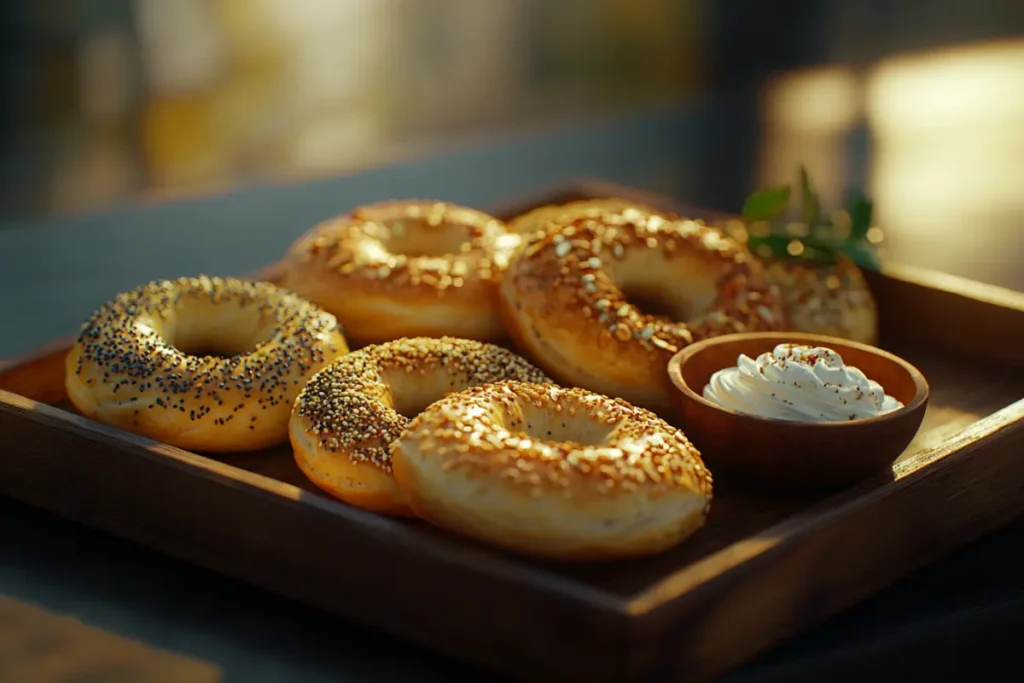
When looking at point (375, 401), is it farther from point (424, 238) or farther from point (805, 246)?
point (805, 246)

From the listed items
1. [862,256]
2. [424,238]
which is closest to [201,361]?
[424,238]

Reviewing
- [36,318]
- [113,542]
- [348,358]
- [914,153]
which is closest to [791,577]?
[348,358]

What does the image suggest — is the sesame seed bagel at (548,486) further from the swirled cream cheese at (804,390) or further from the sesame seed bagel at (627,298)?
the sesame seed bagel at (627,298)

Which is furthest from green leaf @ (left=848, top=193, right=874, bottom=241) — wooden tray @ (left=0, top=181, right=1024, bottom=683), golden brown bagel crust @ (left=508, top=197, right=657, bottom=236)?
wooden tray @ (left=0, top=181, right=1024, bottom=683)

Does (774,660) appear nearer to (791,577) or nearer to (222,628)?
(791,577)

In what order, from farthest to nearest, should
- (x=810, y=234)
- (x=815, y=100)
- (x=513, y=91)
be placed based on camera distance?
1. (x=513, y=91)
2. (x=815, y=100)
3. (x=810, y=234)

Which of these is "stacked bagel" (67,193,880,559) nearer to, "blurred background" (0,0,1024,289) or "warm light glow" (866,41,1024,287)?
"warm light glow" (866,41,1024,287)

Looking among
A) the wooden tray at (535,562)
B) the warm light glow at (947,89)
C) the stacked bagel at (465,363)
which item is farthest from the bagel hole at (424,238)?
the warm light glow at (947,89)
